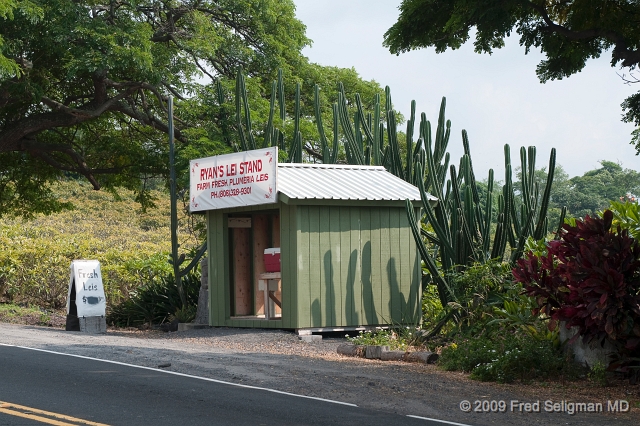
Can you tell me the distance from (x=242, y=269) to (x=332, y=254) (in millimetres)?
2961

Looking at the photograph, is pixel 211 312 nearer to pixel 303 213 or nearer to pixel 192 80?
pixel 303 213

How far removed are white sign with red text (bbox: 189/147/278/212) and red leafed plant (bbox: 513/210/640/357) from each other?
218 inches

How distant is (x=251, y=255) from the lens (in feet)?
58.2

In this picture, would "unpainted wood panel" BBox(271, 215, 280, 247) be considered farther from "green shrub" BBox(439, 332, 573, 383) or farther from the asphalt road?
the asphalt road

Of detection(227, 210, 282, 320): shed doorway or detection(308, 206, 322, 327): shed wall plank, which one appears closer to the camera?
detection(308, 206, 322, 327): shed wall plank

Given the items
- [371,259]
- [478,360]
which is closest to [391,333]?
[371,259]

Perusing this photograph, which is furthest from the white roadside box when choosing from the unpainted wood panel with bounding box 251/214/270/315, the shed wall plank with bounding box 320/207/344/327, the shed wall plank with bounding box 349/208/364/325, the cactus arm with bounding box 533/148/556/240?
the cactus arm with bounding box 533/148/556/240

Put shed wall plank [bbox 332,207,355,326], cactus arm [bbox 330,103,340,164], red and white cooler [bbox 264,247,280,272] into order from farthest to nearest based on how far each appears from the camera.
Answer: cactus arm [bbox 330,103,340,164], red and white cooler [bbox 264,247,280,272], shed wall plank [bbox 332,207,355,326]

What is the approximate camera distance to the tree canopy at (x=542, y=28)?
35.3 ft

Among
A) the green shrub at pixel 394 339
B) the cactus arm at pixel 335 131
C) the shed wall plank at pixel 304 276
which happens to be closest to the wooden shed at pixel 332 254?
the shed wall plank at pixel 304 276

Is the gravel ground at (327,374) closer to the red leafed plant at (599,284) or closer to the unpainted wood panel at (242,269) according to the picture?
the red leafed plant at (599,284)

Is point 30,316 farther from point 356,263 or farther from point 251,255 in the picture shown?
point 356,263

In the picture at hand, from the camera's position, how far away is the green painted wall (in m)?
15.0

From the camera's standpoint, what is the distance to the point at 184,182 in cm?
1975
